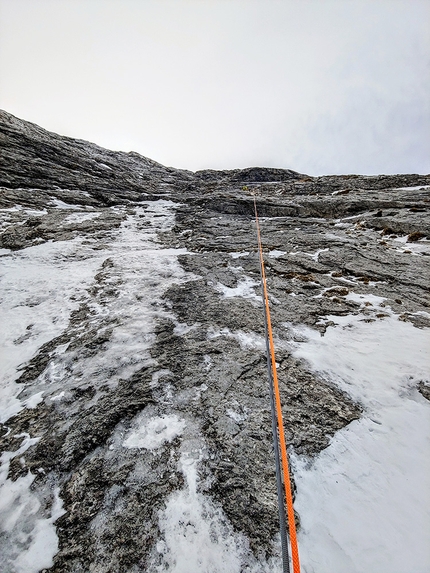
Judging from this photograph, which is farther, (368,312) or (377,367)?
(368,312)

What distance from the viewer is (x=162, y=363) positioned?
606 centimetres

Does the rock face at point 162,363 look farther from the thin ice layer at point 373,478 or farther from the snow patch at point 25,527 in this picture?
the thin ice layer at point 373,478

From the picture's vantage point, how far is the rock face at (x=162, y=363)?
350 cm

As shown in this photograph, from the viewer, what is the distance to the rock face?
138 inches

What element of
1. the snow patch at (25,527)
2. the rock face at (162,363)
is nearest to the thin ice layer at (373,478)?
the rock face at (162,363)

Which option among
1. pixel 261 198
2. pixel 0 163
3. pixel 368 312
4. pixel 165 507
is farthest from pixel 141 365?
pixel 0 163

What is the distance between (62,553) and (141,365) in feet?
10.4

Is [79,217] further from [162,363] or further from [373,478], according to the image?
[373,478]

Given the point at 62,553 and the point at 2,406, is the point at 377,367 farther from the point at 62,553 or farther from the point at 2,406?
the point at 2,406

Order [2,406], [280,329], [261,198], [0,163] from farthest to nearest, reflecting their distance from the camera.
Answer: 1. [261,198]
2. [0,163]
3. [280,329]
4. [2,406]

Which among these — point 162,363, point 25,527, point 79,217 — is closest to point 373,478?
point 162,363

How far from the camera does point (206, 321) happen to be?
768cm

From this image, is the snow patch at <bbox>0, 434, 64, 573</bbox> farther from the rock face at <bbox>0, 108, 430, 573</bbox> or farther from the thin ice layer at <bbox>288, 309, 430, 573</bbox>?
the thin ice layer at <bbox>288, 309, 430, 573</bbox>

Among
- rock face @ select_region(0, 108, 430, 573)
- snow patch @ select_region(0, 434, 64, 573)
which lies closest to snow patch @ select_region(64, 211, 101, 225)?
rock face @ select_region(0, 108, 430, 573)
